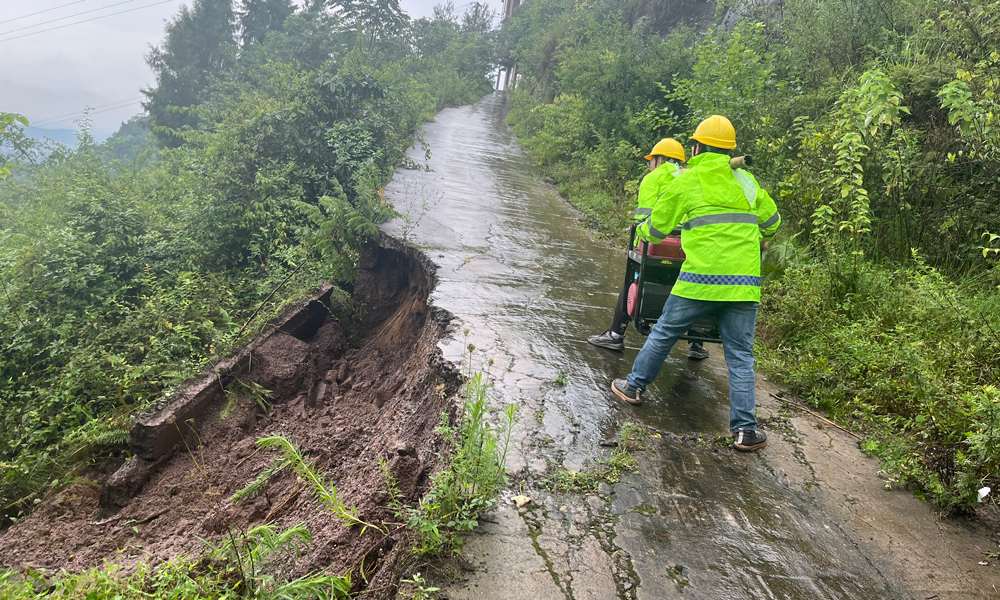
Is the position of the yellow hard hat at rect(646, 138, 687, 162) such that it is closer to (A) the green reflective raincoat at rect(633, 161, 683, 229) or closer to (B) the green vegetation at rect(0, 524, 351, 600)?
(A) the green reflective raincoat at rect(633, 161, 683, 229)

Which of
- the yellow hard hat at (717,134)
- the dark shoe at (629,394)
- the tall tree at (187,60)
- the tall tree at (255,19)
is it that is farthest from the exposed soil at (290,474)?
the tall tree at (255,19)

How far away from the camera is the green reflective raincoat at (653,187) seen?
3484mm

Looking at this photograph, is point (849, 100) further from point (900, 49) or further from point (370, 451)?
point (370, 451)

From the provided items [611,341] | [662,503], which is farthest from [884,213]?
[662,503]

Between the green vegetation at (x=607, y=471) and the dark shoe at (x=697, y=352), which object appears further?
the dark shoe at (x=697, y=352)

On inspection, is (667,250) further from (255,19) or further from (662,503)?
(255,19)

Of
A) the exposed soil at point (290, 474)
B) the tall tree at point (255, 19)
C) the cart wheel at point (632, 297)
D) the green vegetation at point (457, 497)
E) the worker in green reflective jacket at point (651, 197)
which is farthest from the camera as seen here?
the tall tree at point (255, 19)

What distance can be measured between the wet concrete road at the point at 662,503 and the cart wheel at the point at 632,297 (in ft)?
1.51

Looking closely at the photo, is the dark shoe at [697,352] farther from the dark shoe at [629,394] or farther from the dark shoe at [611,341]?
the dark shoe at [629,394]

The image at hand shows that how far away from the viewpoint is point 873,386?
3.72 metres

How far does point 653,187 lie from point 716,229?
0.55 m

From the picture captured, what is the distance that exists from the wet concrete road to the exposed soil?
0.43 metres

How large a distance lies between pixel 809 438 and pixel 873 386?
690 mm

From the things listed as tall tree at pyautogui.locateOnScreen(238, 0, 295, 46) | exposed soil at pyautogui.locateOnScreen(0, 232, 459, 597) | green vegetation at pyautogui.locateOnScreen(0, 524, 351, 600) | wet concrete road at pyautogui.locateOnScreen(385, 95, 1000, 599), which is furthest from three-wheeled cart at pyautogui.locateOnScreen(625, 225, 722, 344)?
tall tree at pyautogui.locateOnScreen(238, 0, 295, 46)
